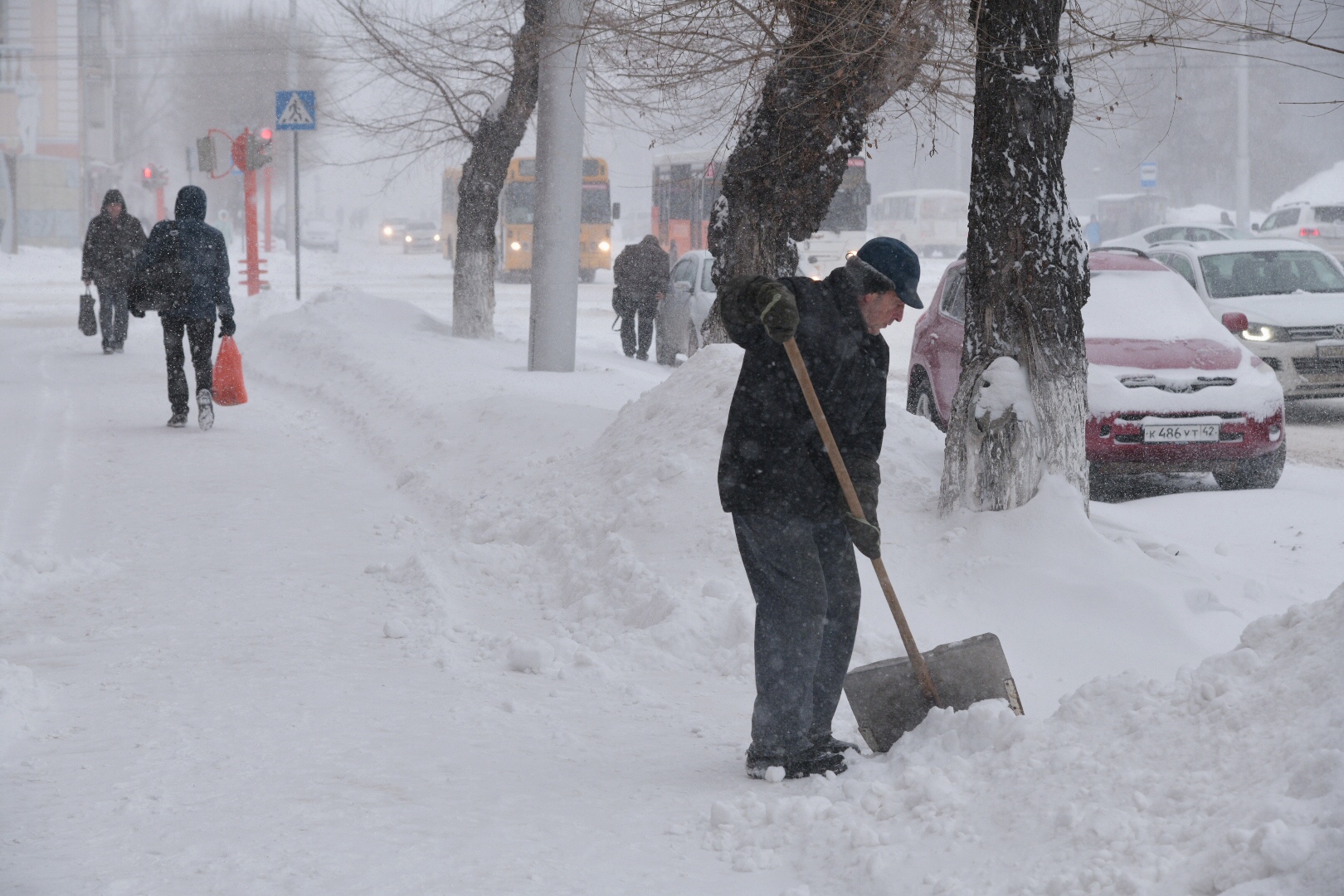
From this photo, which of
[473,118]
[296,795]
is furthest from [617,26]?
[473,118]

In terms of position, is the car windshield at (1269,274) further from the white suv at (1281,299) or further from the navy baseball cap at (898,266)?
the navy baseball cap at (898,266)

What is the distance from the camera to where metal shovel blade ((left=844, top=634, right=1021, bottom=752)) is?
4.35 meters

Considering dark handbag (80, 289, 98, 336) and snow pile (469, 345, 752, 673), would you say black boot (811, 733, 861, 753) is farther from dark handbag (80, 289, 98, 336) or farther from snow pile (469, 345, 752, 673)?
dark handbag (80, 289, 98, 336)

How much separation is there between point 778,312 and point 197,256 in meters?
7.83

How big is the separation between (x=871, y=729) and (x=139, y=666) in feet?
8.82

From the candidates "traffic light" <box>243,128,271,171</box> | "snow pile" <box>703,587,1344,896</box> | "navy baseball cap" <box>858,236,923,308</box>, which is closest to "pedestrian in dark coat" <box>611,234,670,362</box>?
"traffic light" <box>243,128,271,171</box>

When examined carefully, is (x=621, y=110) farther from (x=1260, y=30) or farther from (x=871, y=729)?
(x=871, y=729)

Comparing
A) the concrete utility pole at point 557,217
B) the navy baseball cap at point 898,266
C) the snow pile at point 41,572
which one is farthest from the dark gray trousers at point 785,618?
the concrete utility pole at point 557,217

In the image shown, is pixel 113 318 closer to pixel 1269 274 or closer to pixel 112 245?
pixel 112 245

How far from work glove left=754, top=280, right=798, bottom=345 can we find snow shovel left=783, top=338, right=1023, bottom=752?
2.73ft

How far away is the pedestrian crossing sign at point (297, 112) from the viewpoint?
1770 centimetres

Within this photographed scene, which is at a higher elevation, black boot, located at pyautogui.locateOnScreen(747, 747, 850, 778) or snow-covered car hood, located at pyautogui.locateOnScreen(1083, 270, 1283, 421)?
snow-covered car hood, located at pyautogui.locateOnScreen(1083, 270, 1283, 421)

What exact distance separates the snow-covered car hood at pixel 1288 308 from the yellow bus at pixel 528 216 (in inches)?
857

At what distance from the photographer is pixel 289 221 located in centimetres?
4856
